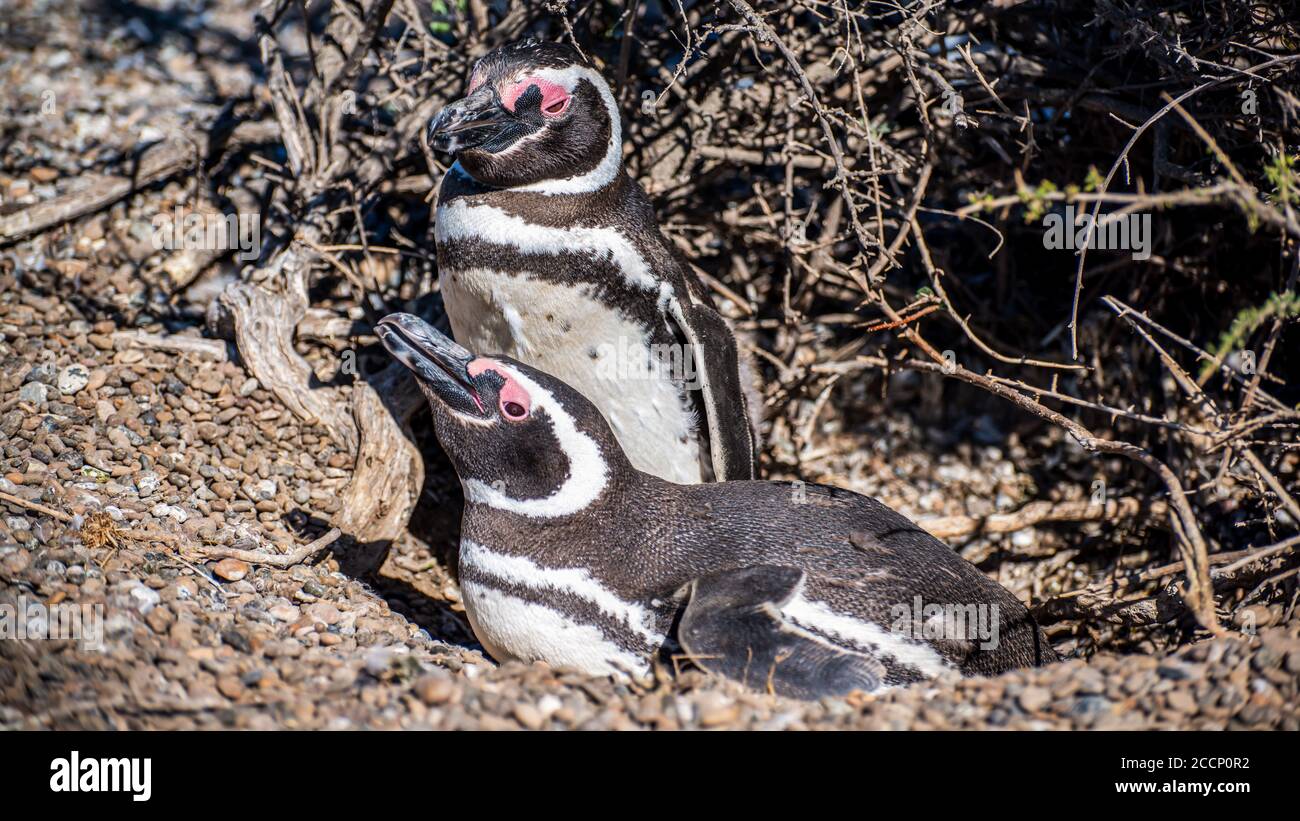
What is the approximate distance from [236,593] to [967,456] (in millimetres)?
2888

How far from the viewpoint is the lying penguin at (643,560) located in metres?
2.78

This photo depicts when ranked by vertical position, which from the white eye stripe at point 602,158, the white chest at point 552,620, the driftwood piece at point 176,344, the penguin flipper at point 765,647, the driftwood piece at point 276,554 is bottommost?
the driftwood piece at point 276,554

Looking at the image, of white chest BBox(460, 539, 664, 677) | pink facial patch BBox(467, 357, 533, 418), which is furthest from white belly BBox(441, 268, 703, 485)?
white chest BBox(460, 539, 664, 677)

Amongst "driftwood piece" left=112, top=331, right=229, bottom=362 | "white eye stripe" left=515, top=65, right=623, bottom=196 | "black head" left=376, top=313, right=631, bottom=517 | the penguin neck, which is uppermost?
"white eye stripe" left=515, top=65, right=623, bottom=196

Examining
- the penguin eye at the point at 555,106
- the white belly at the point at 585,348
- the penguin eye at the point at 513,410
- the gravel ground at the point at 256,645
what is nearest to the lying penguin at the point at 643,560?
the penguin eye at the point at 513,410

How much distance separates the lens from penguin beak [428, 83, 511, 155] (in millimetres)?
3141

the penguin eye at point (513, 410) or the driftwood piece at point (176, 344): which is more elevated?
the penguin eye at point (513, 410)

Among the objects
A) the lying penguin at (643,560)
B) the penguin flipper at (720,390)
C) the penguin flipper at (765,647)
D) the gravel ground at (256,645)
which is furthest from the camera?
the penguin flipper at (720,390)

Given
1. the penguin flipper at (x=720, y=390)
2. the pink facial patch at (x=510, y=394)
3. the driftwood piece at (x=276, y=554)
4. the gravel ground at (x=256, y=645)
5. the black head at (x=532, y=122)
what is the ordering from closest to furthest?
1. the gravel ground at (x=256, y=645)
2. the pink facial patch at (x=510, y=394)
3. the driftwood piece at (x=276, y=554)
4. the black head at (x=532, y=122)
5. the penguin flipper at (x=720, y=390)

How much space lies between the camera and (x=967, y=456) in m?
4.61

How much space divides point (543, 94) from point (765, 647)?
1688 millimetres

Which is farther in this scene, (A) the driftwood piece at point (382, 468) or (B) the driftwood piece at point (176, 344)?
(B) the driftwood piece at point (176, 344)

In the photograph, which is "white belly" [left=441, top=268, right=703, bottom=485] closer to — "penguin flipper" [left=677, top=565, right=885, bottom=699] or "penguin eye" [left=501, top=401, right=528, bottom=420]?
"penguin eye" [left=501, top=401, right=528, bottom=420]

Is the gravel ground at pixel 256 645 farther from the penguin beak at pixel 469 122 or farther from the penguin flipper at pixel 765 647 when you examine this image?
the penguin beak at pixel 469 122
